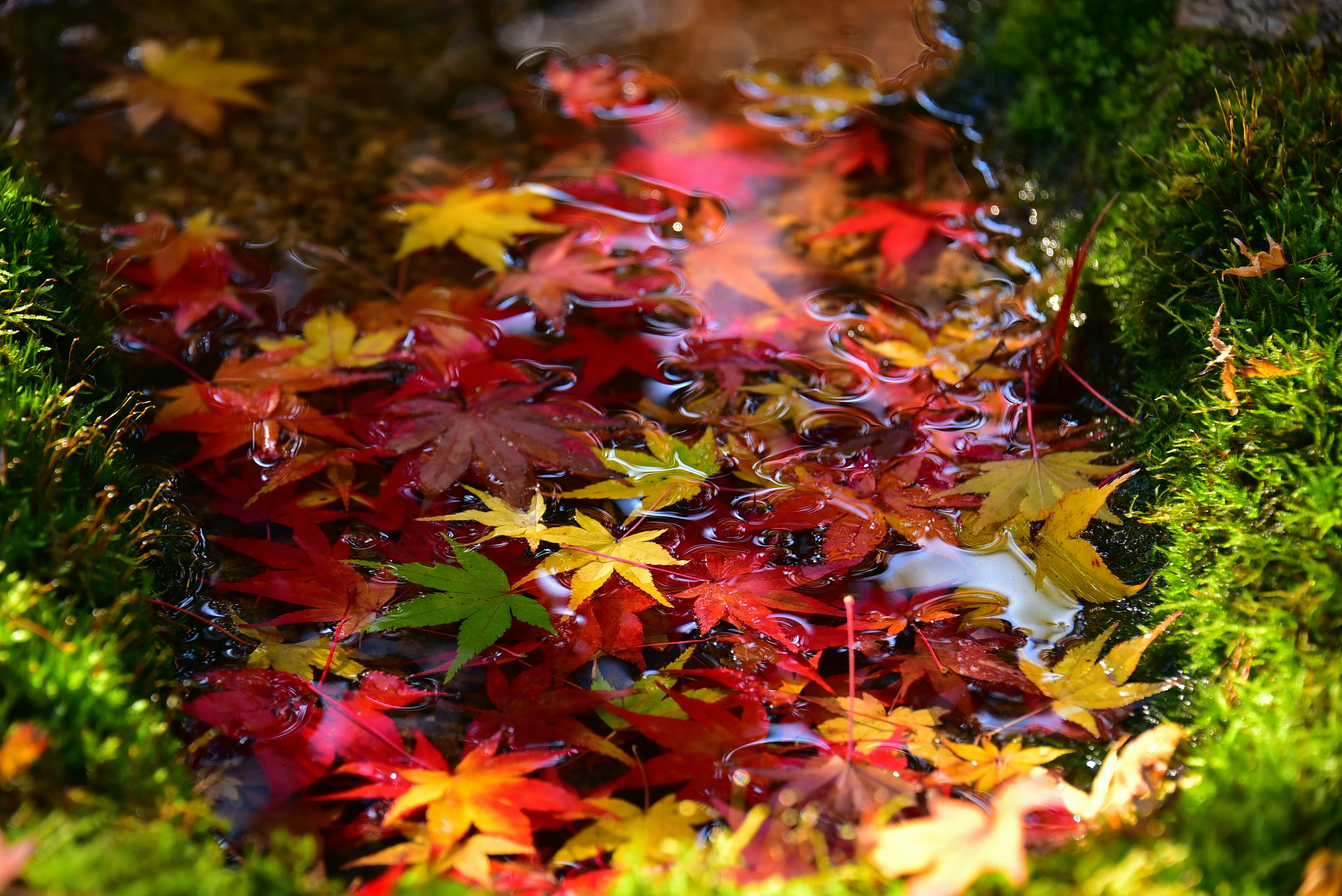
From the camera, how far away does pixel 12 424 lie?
1.38 meters

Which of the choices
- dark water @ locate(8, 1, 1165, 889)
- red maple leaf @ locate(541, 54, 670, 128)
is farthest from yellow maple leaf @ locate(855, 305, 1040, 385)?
red maple leaf @ locate(541, 54, 670, 128)

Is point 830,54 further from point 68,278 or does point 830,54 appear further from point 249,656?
Answer: point 249,656

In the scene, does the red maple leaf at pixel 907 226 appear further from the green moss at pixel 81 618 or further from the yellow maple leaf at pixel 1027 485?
the green moss at pixel 81 618

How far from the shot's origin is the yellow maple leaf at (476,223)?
8.05ft

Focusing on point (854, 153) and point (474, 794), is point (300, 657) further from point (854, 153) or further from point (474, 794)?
point (854, 153)

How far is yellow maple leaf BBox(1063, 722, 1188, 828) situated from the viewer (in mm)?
1257

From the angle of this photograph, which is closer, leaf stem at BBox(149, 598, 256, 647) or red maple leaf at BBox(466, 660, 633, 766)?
red maple leaf at BBox(466, 660, 633, 766)

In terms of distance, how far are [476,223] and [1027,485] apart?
5.28ft

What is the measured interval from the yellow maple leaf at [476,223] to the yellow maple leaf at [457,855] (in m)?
1.53

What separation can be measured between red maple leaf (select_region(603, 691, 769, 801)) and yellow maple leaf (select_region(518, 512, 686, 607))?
8.8 inches

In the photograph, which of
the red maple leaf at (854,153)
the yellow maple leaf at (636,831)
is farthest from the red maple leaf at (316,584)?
the red maple leaf at (854,153)

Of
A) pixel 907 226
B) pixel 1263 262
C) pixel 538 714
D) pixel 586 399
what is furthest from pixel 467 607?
pixel 907 226

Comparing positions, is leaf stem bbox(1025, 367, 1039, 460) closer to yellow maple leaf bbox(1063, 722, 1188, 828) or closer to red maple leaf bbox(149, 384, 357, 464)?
yellow maple leaf bbox(1063, 722, 1188, 828)

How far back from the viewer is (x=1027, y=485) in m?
1.78
